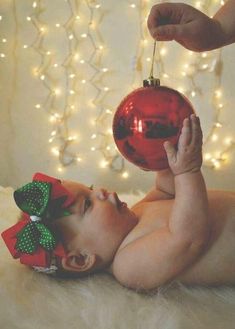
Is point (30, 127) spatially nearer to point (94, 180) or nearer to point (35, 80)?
point (35, 80)

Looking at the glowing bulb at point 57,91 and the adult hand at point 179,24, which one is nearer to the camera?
the adult hand at point 179,24

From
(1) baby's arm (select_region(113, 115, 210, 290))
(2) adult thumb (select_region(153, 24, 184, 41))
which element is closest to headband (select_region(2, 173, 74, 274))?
(1) baby's arm (select_region(113, 115, 210, 290))

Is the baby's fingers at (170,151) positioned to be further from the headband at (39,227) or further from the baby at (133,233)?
the headband at (39,227)

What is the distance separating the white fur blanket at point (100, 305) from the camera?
30.1 inches

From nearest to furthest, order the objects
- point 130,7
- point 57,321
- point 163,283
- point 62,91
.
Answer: point 57,321
point 163,283
point 130,7
point 62,91

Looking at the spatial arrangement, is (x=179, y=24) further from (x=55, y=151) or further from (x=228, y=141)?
(x=55, y=151)

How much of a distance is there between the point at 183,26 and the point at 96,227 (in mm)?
455

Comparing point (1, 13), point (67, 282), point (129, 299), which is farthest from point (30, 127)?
point (129, 299)

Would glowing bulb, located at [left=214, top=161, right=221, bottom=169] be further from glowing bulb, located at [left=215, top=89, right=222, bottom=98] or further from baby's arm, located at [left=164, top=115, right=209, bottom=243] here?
baby's arm, located at [left=164, top=115, right=209, bottom=243]

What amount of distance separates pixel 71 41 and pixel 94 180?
0.56 metres

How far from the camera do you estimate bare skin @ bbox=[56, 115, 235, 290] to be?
2.84ft

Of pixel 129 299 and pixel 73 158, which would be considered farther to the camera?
pixel 73 158

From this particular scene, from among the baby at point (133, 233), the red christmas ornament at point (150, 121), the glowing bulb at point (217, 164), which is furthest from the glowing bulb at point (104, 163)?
the red christmas ornament at point (150, 121)

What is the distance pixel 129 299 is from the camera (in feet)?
2.80
